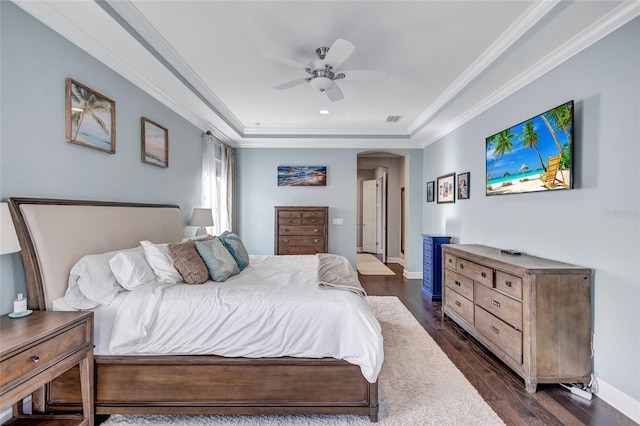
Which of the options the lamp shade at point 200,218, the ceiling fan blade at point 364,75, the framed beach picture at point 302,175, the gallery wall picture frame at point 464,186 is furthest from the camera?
the framed beach picture at point 302,175

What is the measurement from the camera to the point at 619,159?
2.03 meters

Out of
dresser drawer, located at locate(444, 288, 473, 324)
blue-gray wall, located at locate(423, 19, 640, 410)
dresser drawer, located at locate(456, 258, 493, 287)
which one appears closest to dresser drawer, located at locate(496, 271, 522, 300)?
dresser drawer, located at locate(456, 258, 493, 287)

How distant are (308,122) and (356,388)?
14.0 ft

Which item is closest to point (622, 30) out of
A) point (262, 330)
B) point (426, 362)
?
point (426, 362)

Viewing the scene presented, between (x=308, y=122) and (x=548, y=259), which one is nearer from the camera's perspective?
(x=548, y=259)

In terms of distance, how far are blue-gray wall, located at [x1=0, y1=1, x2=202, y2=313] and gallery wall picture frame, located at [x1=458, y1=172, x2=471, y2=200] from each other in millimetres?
4017

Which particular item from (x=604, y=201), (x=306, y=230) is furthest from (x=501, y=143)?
(x=306, y=230)

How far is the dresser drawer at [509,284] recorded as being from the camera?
2.33 meters

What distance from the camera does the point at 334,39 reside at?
2574 millimetres

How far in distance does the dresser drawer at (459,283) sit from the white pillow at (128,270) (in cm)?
299

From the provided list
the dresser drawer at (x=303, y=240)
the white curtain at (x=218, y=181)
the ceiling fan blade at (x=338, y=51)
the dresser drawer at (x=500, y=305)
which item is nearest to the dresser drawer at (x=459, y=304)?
the dresser drawer at (x=500, y=305)

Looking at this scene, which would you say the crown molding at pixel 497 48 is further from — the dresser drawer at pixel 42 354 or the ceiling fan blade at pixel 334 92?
the dresser drawer at pixel 42 354

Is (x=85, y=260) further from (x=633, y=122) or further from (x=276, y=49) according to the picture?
(x=633, y=122)

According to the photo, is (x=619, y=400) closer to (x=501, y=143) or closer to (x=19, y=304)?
(x=501, y=143)
